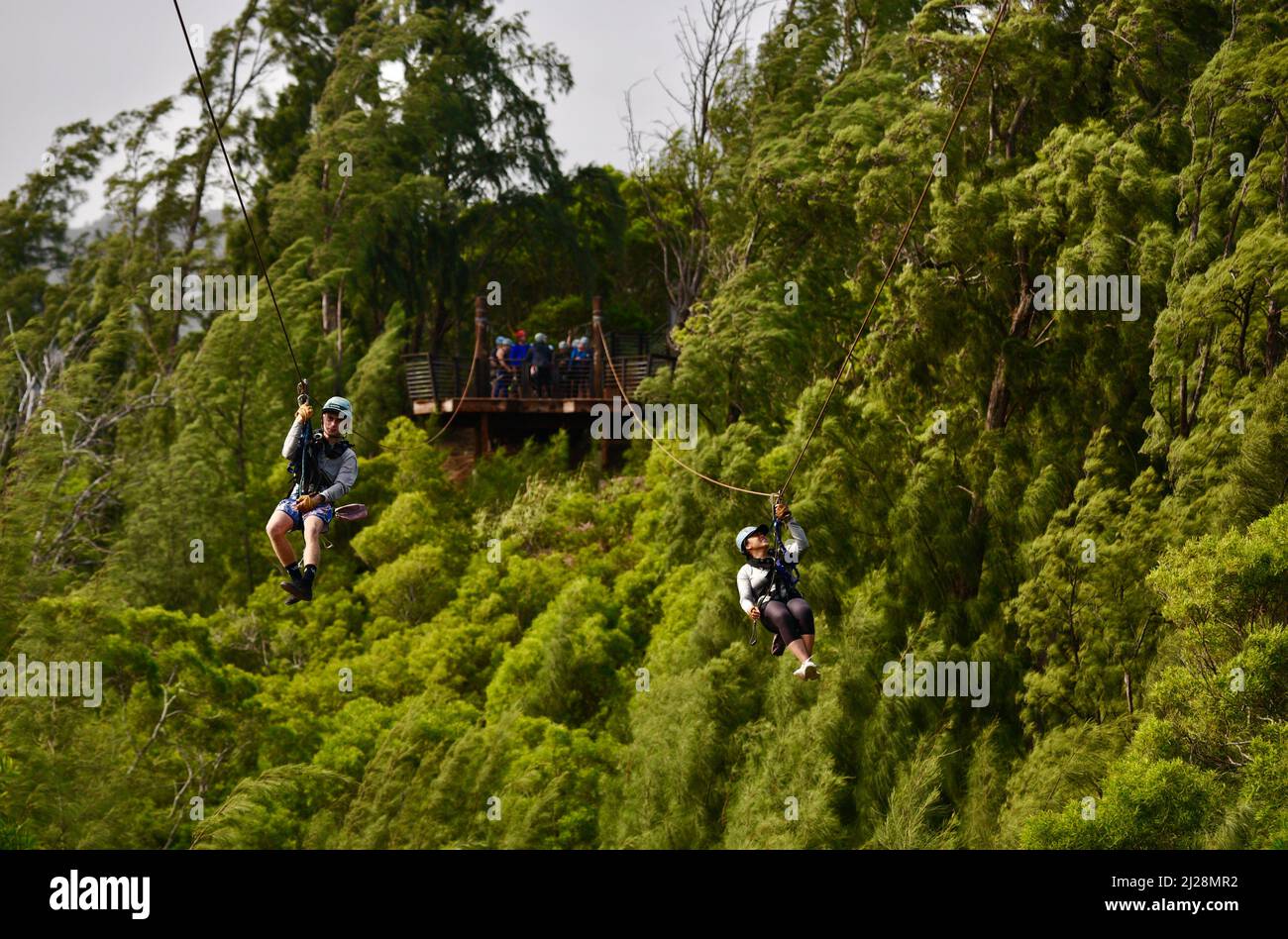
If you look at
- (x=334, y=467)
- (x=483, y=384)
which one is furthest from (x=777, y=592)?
(x=483, y=384)

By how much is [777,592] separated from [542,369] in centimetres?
2209

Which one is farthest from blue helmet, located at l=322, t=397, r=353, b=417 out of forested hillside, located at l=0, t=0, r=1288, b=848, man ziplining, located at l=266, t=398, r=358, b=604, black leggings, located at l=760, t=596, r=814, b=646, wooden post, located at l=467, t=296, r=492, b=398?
wooden post, located at l=467, t=296, r=492, b=398

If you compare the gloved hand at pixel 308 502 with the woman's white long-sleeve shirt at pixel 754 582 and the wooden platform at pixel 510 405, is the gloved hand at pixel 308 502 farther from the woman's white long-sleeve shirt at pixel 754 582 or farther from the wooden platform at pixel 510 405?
the wooden platform at pixel 510 405

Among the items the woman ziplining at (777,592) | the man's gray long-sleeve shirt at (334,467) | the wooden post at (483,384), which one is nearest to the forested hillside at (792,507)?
the wooden post at (483,384)

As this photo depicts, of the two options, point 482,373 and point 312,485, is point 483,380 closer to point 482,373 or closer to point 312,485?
point 482,373

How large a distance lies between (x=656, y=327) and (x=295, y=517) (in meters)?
29.4

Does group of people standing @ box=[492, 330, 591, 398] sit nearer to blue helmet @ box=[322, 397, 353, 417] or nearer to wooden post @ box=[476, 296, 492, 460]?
wooden post @ box=[476, 296, 492, 460]

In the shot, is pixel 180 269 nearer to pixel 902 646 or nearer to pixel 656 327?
A: pixel 656 327

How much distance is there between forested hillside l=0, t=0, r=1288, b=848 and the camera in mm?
19969

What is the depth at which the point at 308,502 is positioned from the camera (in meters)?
12.7

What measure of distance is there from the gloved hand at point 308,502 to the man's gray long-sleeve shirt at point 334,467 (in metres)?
0.05

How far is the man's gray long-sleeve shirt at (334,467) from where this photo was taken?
42.1 feet
